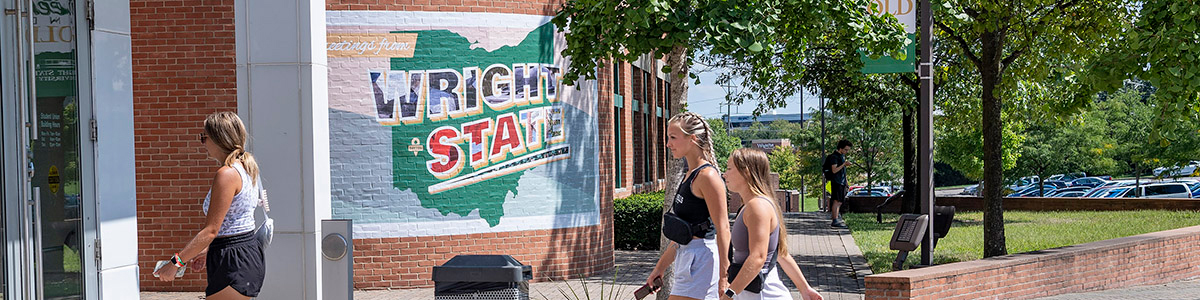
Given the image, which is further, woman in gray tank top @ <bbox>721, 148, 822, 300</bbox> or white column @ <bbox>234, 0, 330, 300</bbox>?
white column @ <bbox>234, 0, 330, 300</bbox>

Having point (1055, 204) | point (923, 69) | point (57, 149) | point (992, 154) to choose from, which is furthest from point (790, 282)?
point (1055, 204)

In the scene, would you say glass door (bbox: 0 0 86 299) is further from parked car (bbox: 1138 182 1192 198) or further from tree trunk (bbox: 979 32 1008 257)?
parked car (bbox: 1138 182 1192 198)

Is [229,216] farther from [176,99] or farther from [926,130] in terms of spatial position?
[926,130]

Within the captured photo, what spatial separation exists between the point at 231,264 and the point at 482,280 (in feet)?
3.94

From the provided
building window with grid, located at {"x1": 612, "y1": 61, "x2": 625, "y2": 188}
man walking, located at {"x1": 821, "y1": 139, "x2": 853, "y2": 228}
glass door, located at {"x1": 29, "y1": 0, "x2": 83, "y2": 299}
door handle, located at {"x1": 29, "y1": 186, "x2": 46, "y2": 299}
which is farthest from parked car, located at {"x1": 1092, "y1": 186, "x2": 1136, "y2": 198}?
door handle, located at {"x1": 29, "y1": 186, "x2": 46, "y2": 299}

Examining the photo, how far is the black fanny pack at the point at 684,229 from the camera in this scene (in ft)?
18.0

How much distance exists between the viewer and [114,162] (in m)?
5.73

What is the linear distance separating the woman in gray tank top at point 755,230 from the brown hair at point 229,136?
2.41m

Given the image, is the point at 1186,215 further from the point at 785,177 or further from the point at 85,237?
the point at 785,177

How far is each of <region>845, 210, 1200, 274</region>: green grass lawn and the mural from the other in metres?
4.39

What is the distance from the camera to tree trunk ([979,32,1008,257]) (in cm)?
1327

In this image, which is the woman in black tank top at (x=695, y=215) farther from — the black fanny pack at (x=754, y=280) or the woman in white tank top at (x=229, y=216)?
the woman in white tank top at (x=229, y=216)

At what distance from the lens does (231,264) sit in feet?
16.6

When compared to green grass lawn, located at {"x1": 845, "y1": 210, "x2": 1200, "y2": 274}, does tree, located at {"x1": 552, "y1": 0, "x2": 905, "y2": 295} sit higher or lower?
higher
